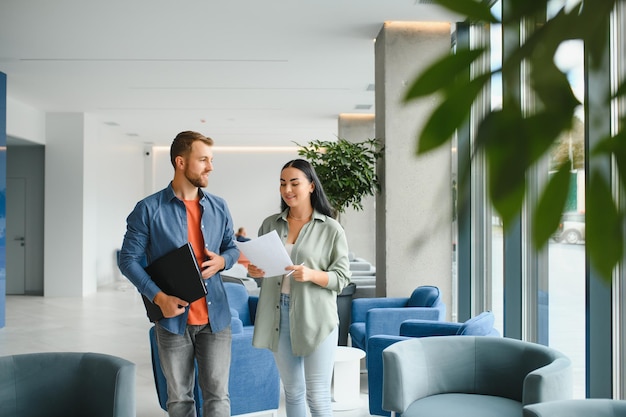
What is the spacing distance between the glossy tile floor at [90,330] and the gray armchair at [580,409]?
8.36 ft

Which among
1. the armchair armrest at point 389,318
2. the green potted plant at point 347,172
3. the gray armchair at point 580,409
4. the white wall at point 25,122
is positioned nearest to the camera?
the gray armchair at point 580,409

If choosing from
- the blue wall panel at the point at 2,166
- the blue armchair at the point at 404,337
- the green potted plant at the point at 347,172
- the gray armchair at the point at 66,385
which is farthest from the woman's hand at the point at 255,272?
the blue wall panel at the point at 2,166

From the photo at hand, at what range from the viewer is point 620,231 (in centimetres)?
36

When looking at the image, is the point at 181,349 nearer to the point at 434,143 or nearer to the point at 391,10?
the point at 434,143

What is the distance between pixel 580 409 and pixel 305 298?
1384mm

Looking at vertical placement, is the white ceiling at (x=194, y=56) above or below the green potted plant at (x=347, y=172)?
above

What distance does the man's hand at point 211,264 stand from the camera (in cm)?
328

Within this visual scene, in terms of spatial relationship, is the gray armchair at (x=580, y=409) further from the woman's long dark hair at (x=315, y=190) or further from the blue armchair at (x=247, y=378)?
the blue armchair at (x=247, y=378)

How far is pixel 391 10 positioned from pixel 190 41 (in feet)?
8.09

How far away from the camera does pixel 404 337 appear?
455 centimetres

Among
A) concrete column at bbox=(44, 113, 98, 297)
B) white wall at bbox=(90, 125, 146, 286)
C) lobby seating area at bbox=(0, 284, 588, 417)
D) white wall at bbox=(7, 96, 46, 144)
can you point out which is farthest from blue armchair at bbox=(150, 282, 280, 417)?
white wall at bbox=(90, 125, 146, 286)

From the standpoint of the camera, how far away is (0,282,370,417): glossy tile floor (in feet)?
20.4

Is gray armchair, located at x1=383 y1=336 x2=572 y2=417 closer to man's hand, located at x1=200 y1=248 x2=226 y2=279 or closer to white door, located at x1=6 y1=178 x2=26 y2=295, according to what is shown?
man's hand, located at x1=200 y1=248 x2=226 y2=279

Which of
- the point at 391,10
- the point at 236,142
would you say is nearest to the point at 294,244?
the point at 391,10
